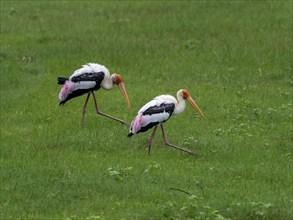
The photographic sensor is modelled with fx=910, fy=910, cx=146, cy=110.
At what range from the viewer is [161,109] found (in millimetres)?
11703

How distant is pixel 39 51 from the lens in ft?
57.1

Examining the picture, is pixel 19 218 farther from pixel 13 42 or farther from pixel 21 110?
pixel 13 42

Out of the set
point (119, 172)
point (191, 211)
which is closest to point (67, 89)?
point (119, 172)

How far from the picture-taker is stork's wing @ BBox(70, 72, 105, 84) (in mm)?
13047

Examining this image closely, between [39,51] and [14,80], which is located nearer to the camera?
[14,80]

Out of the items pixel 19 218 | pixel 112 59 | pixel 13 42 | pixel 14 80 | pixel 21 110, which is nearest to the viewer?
pixel 19 218

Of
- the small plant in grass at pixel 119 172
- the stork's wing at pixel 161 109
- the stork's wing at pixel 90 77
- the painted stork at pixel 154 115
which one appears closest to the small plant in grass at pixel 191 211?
the small plant in grass at pixel 119 172

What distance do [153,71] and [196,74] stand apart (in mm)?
787

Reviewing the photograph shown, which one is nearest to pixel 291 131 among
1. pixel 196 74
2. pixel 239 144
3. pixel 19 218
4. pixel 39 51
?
pixel 239 144

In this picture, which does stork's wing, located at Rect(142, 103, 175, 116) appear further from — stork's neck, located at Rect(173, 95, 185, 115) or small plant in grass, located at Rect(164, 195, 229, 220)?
small plant in grass, located at Rect(164, 195, 229, 220)

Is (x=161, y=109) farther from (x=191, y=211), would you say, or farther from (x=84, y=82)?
(x=191, y=211)

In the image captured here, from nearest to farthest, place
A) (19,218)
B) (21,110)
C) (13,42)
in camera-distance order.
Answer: (19,218), (21,110), (13,42)

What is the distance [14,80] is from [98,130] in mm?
3488

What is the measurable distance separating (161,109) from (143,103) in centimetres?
254
